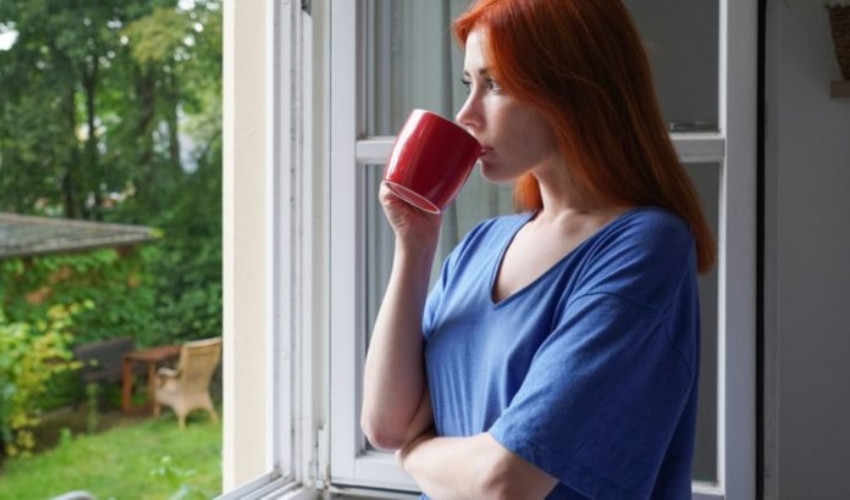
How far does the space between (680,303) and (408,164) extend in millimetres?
299

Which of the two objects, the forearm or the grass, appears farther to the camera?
the grass

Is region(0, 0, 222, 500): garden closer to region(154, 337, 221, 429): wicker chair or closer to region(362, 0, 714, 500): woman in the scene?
region(154, 337, 221, 429): wicker chair

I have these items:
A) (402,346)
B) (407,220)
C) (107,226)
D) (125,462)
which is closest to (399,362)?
(402,346)

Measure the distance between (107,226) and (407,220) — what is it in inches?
311

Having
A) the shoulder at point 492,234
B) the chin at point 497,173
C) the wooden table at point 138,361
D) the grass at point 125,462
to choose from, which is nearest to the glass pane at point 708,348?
the shoulder at point 492,234

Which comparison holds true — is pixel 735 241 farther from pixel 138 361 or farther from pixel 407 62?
pixel 138 361

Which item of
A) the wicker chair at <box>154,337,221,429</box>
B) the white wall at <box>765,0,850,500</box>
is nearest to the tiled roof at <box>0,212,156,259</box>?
the wicker chair at <box>154,337,221,429</box>

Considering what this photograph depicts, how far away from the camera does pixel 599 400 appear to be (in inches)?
33.9

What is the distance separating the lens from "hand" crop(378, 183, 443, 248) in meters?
1.08

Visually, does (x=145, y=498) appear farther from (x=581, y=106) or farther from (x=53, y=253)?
(x=581, y=106)

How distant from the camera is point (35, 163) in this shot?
25.9ft

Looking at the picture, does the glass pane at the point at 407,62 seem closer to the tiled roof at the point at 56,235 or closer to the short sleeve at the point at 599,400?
the short sleeve at the point at 599,400

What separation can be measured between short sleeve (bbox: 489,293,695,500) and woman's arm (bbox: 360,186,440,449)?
0.59 ft

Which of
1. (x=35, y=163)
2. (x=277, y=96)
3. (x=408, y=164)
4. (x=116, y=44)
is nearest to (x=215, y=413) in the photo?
(x=35, y=163)
